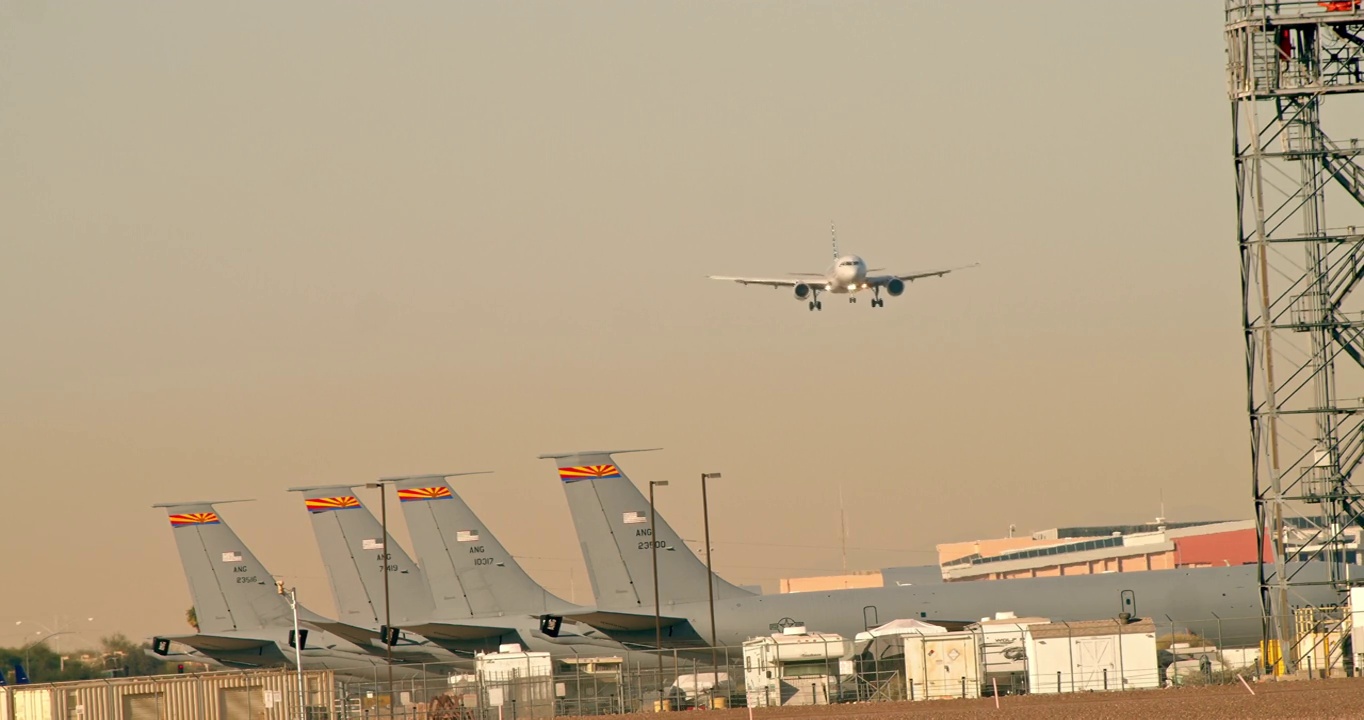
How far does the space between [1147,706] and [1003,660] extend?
14.3 meters

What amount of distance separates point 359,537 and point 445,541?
678cm

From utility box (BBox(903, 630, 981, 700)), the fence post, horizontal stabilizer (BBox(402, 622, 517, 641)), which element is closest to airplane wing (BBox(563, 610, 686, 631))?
horizontal stabilizer (BBox(402, 622, 517, 641))

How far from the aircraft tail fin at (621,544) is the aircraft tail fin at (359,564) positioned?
483 inches

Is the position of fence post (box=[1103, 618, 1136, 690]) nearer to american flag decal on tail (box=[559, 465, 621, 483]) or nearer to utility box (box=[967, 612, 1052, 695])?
utility box (box=[967, 612, 1052, 695])

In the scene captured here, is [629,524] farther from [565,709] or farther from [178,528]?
[178,528]

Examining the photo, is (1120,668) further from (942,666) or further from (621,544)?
(621,544)

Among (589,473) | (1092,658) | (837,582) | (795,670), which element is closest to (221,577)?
(589,473)

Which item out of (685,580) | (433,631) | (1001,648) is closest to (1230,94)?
(1001,648)

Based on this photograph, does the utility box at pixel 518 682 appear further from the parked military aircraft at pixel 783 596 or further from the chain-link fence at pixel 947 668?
the parked military aircraft at pixel 783 596

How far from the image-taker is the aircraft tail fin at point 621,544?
2547 inches

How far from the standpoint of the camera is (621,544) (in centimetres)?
6556

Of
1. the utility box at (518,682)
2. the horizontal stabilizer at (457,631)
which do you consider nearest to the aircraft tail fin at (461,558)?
the horizontal stabilizer at (457,631)

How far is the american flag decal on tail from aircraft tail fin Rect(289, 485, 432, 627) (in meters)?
12.2

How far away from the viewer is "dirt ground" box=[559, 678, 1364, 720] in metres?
33.2
